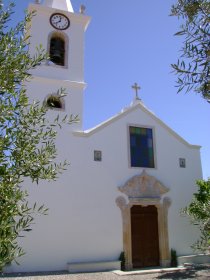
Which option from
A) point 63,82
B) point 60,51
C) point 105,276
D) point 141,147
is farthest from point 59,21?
point 105,276

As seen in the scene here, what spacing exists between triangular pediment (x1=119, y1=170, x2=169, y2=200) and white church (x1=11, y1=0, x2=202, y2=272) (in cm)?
4

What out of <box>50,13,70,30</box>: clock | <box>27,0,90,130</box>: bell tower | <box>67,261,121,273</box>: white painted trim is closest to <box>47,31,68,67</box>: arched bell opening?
<box>27,0,90,130</box>: bell tower

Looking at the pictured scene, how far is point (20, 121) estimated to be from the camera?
130 inches

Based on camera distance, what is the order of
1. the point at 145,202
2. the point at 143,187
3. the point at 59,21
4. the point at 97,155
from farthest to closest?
the point at 59,21 → the point at 143,187 → the point at 145,202 → the point at 97,155

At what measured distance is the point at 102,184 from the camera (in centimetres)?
1230

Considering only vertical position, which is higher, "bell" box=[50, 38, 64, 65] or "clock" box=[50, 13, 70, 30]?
"clock" box=[50, 13, 70, 30]

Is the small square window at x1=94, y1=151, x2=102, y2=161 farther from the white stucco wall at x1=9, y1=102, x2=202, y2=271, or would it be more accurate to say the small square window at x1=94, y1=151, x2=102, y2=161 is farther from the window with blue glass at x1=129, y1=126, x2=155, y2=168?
the window with blue glass at x1=129, y1=126, x2=155, y2=168

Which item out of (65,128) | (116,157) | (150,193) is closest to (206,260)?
(150,193)

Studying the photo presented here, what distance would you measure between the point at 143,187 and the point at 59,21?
8470 millimetres

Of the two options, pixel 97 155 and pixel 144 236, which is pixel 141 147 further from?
pixel 144 236

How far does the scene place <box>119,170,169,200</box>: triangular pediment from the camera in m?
12.6

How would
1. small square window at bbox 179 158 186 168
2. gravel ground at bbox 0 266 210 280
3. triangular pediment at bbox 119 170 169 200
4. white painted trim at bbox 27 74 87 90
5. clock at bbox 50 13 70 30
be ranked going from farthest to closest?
clock at bbox 50 13 70 30, small square window at bbox 179 158 186 168, white painted trim at bbox 27 74 87 90, triangular pediment at bbox 119 170 169 200, gravel ground at bbox 0 266 210 280

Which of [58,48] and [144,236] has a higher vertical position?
[58,48]

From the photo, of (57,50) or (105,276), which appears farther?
(57,50)
